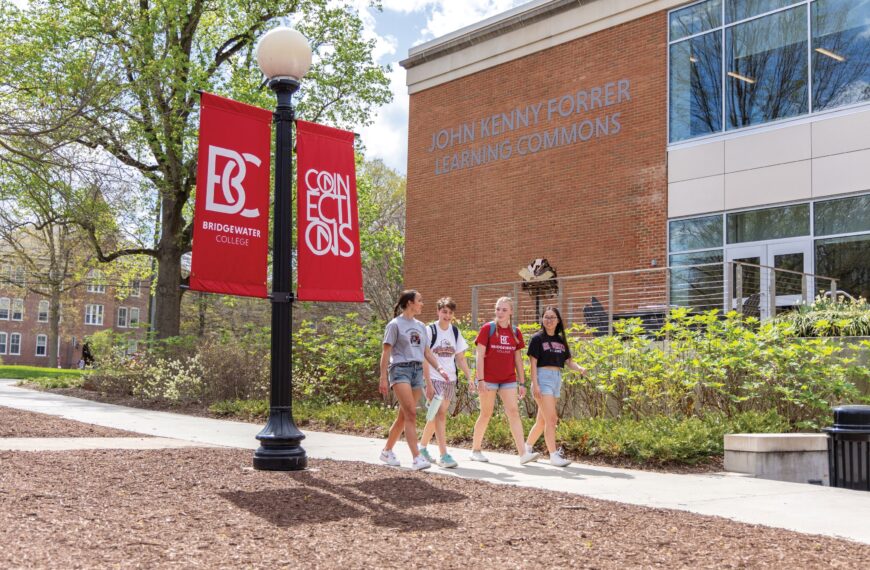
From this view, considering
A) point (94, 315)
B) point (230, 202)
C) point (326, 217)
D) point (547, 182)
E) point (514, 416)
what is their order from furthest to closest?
point (94, 315) → point (547, 182) → point (514, 416) → point (326, 217) → point (230, 202)

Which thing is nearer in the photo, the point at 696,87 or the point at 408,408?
the point at 408,408

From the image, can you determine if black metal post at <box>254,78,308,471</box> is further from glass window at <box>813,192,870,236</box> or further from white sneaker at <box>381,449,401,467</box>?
glass window at <box>813,192,870,236</box>

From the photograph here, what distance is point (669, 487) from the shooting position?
24.5 feet

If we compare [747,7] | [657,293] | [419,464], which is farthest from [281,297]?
[747,7]

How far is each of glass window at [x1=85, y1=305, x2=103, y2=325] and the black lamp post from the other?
82020 millimetres

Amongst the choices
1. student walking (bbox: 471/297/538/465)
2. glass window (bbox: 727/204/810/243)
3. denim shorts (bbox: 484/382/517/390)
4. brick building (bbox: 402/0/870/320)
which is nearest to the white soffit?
brick building (bbox: 402/0/870/320)

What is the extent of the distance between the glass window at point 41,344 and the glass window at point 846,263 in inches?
3111

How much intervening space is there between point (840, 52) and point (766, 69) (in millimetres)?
1461

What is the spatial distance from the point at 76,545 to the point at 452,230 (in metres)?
18.0

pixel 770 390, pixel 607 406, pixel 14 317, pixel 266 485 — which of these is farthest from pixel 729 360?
pixel 14 317

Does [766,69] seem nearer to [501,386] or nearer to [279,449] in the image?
[501,386]

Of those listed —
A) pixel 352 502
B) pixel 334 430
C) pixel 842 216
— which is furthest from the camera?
pixel 842 216

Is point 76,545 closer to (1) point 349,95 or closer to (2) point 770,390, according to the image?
(2) point 770,390

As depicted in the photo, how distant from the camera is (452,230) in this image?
22.1m
